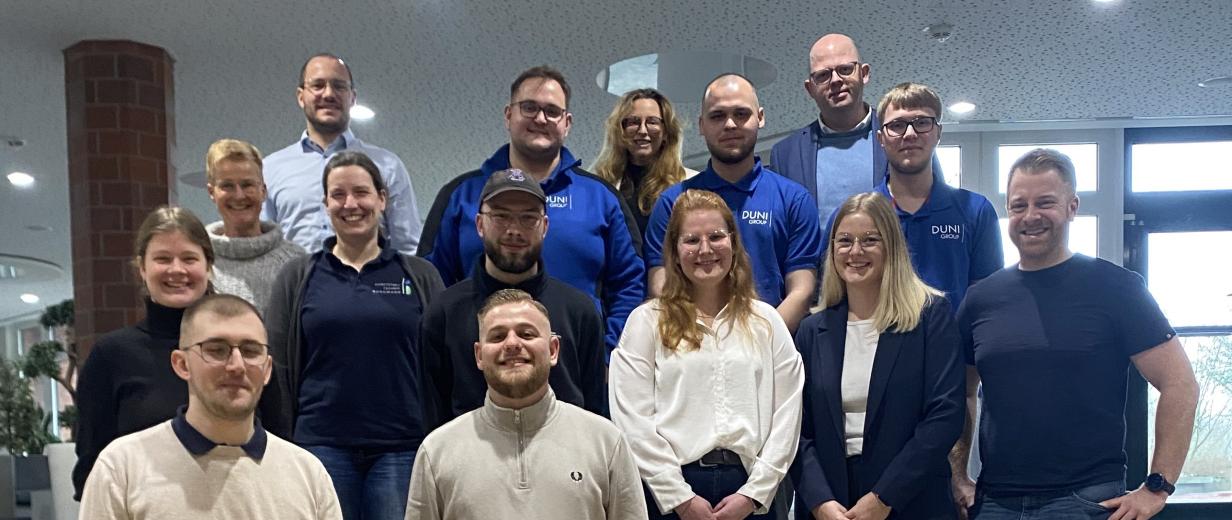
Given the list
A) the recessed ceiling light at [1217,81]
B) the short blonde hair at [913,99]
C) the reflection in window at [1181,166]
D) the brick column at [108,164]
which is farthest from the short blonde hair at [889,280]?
the reflection in window at [1181,166]

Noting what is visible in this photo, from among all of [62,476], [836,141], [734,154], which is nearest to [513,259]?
[734,154]

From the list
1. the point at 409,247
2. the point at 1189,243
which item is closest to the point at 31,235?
the point at 409,247

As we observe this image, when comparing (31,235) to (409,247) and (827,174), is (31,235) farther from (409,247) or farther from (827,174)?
(827,174)

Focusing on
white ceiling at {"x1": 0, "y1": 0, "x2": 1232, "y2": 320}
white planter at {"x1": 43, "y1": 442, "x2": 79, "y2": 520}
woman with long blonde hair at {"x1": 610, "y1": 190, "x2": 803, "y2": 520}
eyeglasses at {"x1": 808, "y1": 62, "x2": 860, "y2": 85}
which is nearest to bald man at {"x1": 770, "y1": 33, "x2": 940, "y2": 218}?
eyeglasses at {"x1": 808, "y1": 62, "x2": 860, "y2": 85}

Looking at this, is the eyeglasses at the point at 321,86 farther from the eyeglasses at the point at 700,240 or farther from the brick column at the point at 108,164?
the brick column at the point at 108,164

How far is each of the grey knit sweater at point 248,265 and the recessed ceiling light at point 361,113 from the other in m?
3.91

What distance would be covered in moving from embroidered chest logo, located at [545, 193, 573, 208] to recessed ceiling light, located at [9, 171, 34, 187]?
7034 mm

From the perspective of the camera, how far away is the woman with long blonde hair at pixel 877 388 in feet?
8.75

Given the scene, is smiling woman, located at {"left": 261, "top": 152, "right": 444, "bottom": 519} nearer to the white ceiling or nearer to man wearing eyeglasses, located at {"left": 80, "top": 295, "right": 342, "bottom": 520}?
man wearing eyeglasses, located at {"left": 80, "top": 295, "right": 342, "bottom": 520}

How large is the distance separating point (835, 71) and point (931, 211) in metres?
0.62

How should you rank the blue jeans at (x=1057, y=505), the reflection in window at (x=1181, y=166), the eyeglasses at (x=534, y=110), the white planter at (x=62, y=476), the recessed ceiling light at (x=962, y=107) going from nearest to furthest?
the blue jeans at (x=1057, y=505) → the eyeglasses at (x=534, y=110) → the white planter at (x=62, y=476) → the recessed ceiling light at (x=962, y=107) → the reflection in window at (x=1181, y=166)

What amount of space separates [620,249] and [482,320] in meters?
0.71

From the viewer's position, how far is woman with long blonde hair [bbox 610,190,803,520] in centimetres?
262

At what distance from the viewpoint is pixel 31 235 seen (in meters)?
11.2
